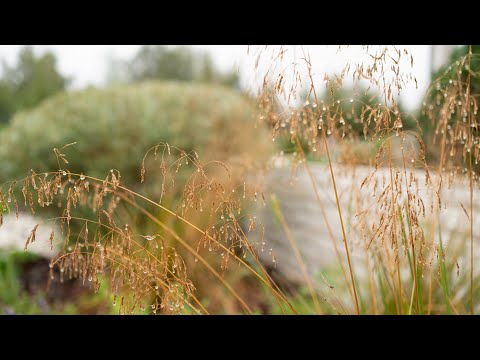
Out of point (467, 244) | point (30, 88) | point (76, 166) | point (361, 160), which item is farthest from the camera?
point (30, 88)

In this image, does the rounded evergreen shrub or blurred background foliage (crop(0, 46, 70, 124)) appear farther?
blurred background foliage (crop(0, 46, 70, 124))

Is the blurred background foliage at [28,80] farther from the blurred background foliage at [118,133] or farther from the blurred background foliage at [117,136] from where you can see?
the blurred background foliage at [117,136]

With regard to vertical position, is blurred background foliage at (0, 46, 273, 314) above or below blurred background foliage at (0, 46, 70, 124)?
below

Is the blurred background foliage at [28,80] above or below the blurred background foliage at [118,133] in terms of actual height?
above

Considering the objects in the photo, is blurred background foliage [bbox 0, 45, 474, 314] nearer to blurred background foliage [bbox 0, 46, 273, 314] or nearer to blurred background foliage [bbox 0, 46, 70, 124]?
blurred background foliage [bbox 0, 46, 273, 314]

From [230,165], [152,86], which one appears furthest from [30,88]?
[230,165]

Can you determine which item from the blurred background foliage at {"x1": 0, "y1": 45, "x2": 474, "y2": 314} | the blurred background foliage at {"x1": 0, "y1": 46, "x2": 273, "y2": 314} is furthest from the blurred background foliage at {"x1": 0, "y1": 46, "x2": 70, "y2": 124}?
the blurred background foliage at {"x1": 0, "y1": 46, "x2": 273, "y2": 314}

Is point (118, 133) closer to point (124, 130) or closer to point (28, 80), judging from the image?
point (124, 130)

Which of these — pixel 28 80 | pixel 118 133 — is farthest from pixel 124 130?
pixel 28 80

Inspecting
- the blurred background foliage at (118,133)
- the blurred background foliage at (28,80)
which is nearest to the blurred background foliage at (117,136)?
the blurred background foliage at (118,133)
